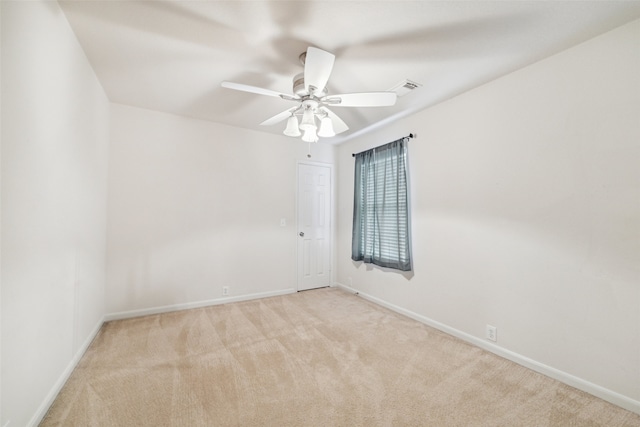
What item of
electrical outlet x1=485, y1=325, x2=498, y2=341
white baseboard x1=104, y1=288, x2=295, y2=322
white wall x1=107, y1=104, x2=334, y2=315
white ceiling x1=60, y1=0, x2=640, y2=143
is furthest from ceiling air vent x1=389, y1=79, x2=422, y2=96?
white baseboard x1=104, y1=288, x2=295, y2=322

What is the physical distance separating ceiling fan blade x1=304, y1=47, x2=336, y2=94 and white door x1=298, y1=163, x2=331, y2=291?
8.26ft

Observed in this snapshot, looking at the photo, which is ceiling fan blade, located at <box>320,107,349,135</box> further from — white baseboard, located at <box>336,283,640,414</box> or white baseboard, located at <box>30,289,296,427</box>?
white baseboard, located at <box>30,289,296,427</box>

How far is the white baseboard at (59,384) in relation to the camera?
152cm

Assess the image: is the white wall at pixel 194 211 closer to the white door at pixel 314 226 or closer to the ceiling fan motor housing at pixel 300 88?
the white door at pixel 314 226

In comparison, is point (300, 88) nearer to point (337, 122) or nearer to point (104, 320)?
point (337, 122)

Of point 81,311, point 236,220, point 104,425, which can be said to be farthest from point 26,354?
point 236,220

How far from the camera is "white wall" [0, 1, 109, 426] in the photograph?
127cm

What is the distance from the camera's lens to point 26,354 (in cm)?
142

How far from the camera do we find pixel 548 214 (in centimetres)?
209

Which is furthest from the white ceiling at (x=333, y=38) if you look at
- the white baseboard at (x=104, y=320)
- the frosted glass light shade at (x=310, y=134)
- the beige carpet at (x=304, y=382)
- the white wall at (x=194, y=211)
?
the beige carpet at (x=304, y=382)

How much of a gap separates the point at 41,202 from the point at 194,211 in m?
1.98

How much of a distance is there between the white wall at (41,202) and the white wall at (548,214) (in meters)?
3.25

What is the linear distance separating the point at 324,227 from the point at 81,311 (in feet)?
10.4

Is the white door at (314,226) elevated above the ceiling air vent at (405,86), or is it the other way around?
the ceiling air vent at (405,86)
